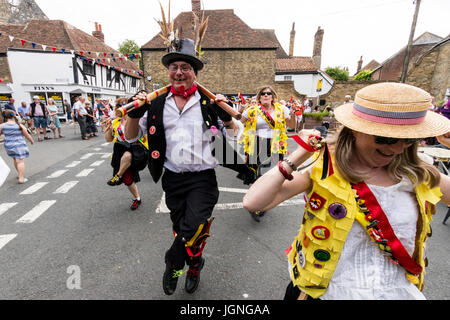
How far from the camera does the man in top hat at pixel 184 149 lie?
2.10 m

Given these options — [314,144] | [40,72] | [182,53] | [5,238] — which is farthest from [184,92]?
[40,72]

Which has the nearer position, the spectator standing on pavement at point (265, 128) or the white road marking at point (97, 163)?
the spectator standing on pavement at point (265, 128)

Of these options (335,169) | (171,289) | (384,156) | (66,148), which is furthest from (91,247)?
(66,148)

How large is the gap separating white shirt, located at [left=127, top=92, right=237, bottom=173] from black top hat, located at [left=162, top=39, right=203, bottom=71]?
312 millimetres

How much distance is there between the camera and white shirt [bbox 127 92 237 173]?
7.19 feet

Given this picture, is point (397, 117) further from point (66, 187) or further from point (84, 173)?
point (84, 173)

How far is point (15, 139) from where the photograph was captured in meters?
5.44

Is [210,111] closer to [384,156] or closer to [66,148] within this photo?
[384,156]

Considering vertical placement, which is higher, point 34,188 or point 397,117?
point 397,117

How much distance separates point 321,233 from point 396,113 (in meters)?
0.61

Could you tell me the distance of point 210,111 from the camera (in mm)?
2271

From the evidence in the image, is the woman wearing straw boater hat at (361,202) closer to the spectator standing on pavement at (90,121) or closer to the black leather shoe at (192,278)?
the black leather shoe at (192,278)

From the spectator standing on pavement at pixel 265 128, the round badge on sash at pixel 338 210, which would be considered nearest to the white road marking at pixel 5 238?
the spectator standing on pavement at pixel 265 128

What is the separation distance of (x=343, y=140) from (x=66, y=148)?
10398mm
